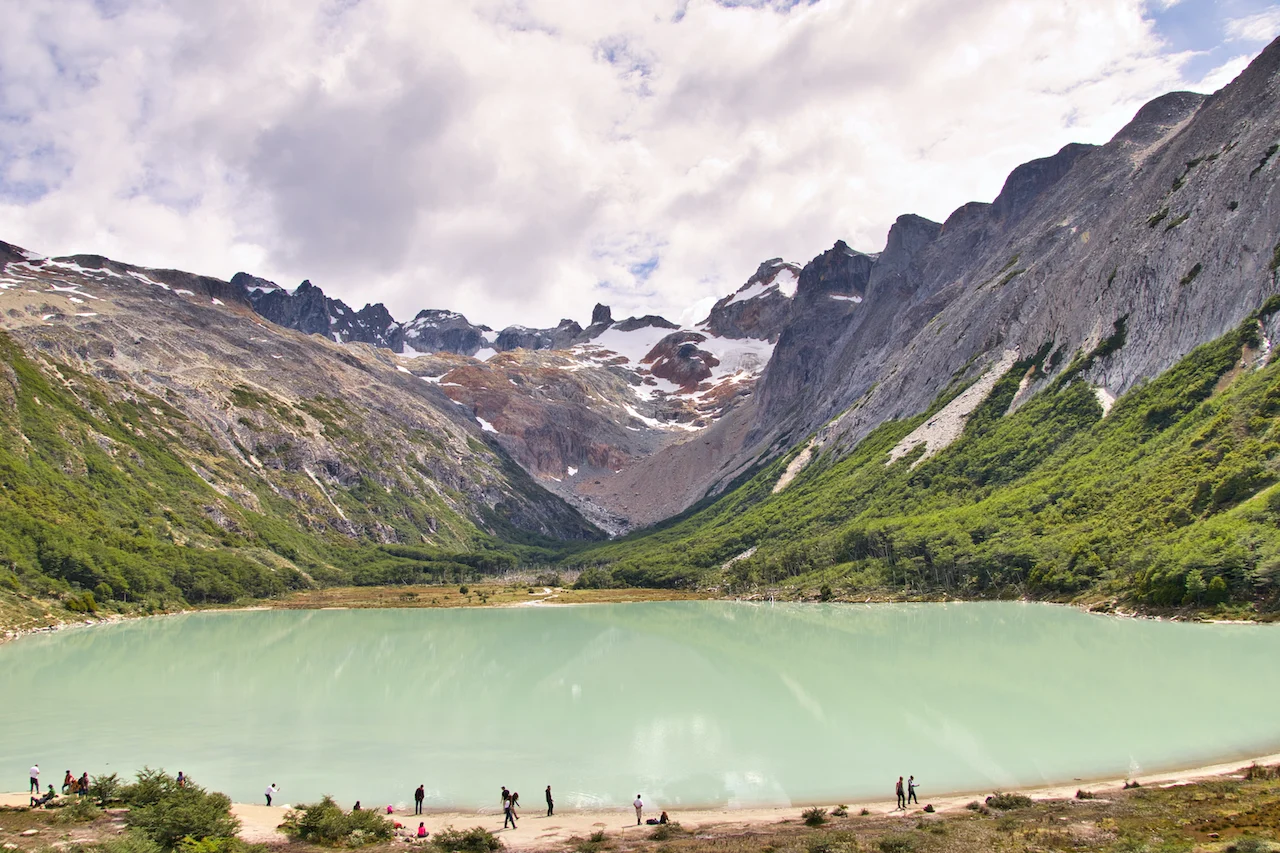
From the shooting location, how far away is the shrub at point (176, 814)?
18922 mm

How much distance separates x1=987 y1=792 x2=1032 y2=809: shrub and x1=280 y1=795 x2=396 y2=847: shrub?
662 inches

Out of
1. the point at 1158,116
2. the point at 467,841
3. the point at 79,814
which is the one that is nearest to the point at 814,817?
the point at 467,841

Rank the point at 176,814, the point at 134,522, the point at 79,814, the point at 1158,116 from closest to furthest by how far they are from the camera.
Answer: the point at 176,814 → the point at 79,814 → the point at 134,522 → the point at 1158,116

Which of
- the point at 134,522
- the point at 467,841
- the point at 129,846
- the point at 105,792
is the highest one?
the point at 134,522

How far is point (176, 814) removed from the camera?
19469 millimetres

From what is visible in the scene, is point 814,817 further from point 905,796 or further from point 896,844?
point 905,796

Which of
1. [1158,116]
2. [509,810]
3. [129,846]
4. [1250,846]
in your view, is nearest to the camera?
[1250,846]

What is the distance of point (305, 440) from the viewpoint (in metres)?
168

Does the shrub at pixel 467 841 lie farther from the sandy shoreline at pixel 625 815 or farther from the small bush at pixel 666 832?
the small bush at pixel 666 832

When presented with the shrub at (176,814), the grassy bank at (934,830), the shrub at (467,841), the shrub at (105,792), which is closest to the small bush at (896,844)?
the grassy bank at (934,830)

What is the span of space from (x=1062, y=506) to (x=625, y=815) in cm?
6666

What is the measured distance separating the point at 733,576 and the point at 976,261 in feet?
327

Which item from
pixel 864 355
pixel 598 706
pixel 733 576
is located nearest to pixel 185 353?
pixel 733 576

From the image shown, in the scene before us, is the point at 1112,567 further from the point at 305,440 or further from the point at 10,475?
the point at 305,440
